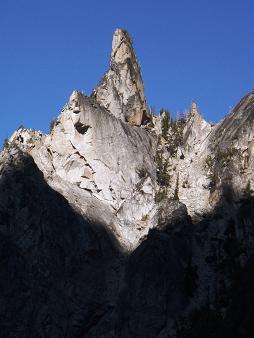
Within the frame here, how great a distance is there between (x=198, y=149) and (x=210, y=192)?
8.92m

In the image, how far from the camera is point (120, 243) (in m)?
61.1

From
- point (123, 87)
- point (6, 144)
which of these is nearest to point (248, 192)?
point (123, 87)

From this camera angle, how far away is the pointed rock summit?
73375mm

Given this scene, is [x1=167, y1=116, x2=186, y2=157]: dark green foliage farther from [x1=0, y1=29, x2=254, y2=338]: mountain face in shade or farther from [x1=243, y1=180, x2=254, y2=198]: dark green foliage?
[x1=243, y1=180, x2=254, y2=198]: dark green foliage

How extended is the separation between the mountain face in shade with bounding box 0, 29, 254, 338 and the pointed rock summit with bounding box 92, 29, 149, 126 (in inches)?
11.9

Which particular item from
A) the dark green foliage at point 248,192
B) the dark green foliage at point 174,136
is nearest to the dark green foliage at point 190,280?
the dark green foliage at point 248,192

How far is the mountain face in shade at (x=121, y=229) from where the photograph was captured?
5438 centimetres

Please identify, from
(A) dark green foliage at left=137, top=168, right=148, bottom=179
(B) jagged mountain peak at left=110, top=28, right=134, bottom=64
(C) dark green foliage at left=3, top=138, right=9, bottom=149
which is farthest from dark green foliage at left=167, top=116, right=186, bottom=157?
(C) dark green foliage at left=3, top=138, right=9, bottom=149

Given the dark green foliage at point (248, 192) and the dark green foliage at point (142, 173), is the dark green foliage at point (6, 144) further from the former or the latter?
the dark green foliage at point (248, 192)

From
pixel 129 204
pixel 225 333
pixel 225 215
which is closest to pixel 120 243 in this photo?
pixel 129 204

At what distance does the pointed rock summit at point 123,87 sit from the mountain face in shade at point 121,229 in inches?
11.9

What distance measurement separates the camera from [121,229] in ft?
205

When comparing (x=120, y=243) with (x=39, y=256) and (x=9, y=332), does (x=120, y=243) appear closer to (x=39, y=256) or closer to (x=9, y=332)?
(x=39, y=256)

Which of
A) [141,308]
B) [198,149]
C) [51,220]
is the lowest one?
[141,308]
